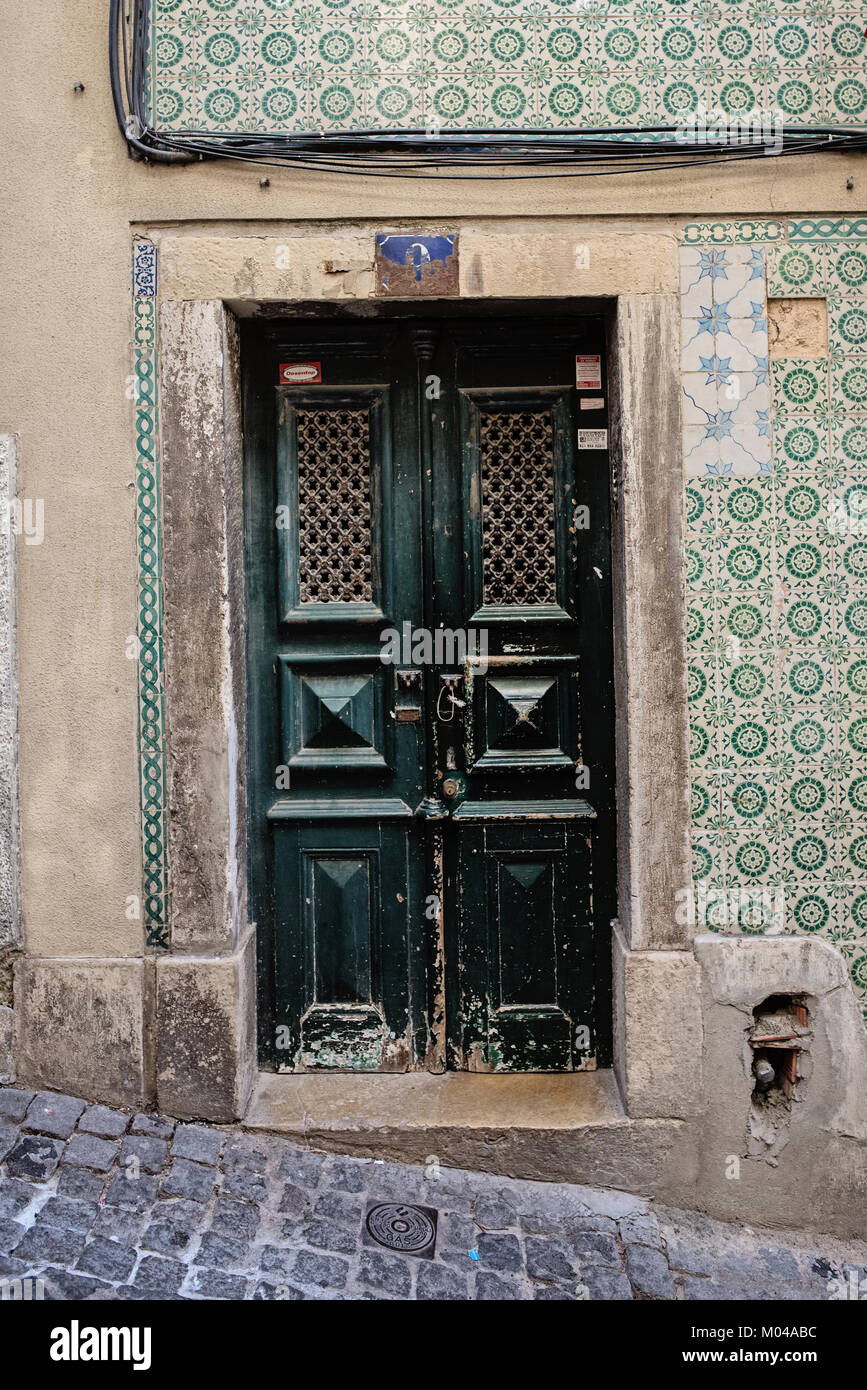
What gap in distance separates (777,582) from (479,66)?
206 centimetres

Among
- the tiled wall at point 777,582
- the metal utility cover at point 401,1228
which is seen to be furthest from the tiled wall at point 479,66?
the metal utility cover at point 401,1228

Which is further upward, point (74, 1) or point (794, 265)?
point (74, 1)

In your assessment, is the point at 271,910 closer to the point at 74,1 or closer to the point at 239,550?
the point at 239,550

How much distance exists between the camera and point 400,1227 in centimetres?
317

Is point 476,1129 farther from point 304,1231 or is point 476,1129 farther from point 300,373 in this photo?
point 300,373

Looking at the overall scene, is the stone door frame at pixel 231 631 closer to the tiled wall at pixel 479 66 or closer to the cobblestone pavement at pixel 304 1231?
the cobblestone pavement at pixel 304 1231

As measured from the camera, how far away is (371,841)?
371cm

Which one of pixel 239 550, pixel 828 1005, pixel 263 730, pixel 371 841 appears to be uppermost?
pixel 239 550

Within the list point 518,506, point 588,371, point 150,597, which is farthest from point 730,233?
point 150,597

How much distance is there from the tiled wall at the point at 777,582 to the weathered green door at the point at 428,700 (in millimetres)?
396

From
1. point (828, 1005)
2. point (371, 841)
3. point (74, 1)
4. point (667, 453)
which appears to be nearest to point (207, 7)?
point (74, 1)

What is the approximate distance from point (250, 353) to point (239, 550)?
0.75 metres

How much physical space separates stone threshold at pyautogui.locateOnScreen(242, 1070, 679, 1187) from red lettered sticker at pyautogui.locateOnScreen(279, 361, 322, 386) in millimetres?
2616

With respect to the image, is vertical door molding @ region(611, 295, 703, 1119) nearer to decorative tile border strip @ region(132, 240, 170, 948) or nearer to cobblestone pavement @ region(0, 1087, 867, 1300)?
cobblestone pavement @ region(0, 1087, 867, 1300)
